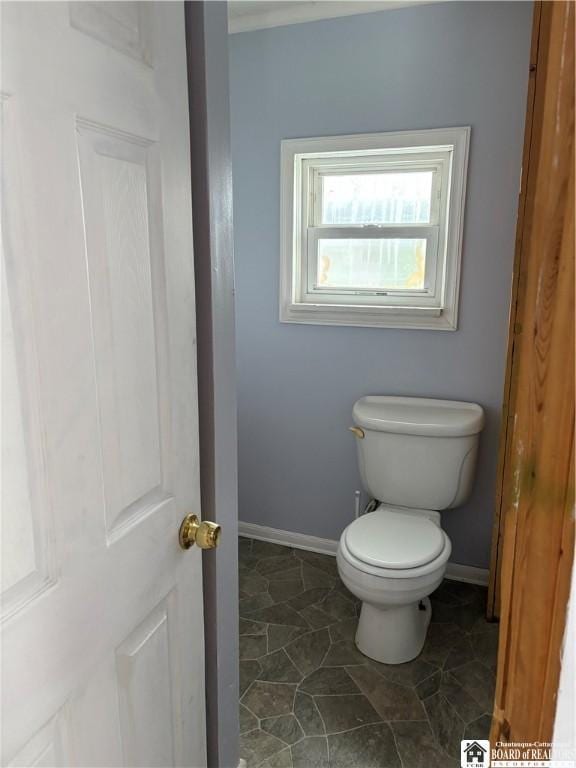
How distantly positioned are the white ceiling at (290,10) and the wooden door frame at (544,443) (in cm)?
196

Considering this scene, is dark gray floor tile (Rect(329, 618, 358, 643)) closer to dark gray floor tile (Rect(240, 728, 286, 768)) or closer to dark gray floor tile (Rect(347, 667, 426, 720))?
dark gray floor tile (Rect(347, 667, 426, 720))

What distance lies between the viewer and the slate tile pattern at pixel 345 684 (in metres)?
1.54

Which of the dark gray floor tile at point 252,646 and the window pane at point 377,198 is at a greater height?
the window pane at point 377,198

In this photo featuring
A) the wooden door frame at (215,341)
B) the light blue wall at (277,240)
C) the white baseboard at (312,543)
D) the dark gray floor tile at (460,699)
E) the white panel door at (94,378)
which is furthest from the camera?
the white baseboard at (312,543)

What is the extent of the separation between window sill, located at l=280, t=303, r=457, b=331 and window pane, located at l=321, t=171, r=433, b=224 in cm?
38

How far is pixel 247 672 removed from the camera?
Result: 1.82 metres

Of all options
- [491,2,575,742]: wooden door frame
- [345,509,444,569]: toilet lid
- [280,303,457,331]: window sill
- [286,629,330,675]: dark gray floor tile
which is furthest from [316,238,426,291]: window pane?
[491,2,575,742]: wooden door frame

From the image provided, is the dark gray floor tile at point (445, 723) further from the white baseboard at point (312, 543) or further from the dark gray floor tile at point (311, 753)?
the white baseboard at point (312, 543)

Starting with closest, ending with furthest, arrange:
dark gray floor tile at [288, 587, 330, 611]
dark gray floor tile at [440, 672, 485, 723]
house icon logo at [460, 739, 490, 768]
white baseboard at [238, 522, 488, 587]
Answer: house icon logo at [460, 739, 490, 768] → dark gray floor tile at [440, 672, 485, 723] → dark gray floor tile at [288, 587, 330, 611] → white baseboard at [238, 522, 488, 587]

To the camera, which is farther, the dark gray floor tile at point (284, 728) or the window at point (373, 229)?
the window at point (373, 229)

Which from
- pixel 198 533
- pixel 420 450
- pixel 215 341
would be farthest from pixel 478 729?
pixel 215 341

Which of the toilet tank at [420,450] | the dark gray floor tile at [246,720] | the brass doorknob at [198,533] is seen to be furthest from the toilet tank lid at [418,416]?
the brass doorknob at [198,533]

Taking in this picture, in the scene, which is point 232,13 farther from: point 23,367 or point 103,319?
point 23,367

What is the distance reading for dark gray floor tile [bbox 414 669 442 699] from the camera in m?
1.73
